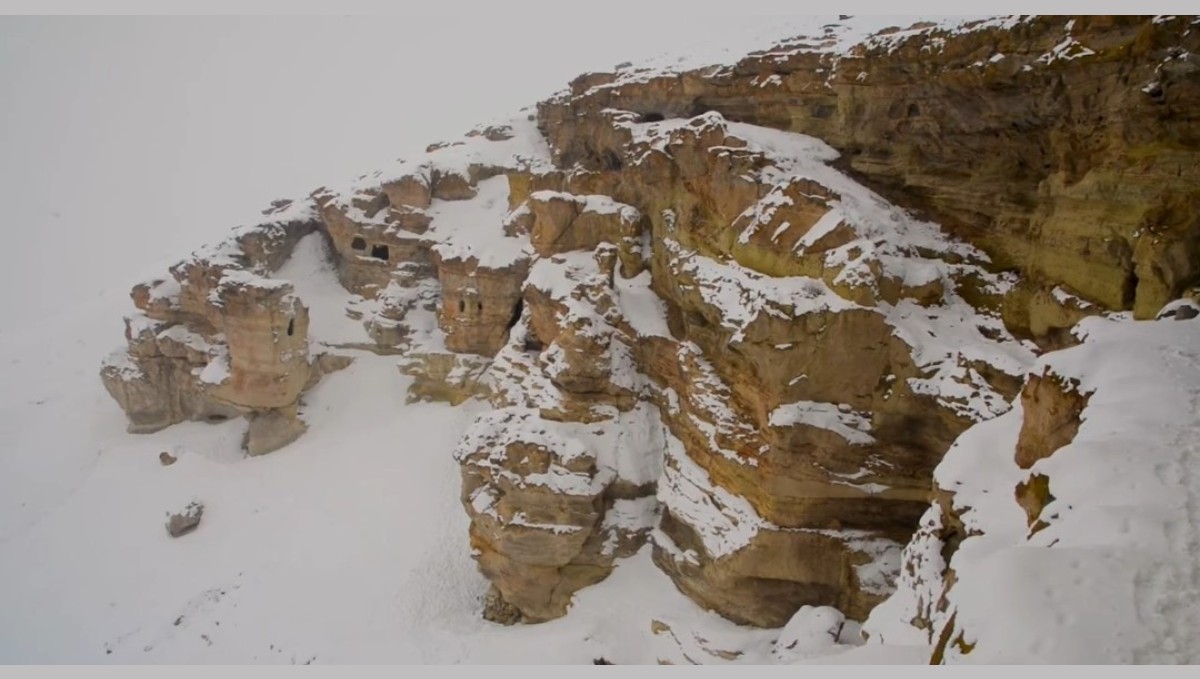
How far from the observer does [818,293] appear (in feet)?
39.0

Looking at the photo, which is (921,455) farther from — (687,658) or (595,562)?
(595,562)

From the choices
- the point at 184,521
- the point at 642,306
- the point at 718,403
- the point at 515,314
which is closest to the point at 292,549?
the point at 184,521

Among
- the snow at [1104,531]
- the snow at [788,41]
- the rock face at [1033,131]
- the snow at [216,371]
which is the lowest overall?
Result: the snow at [216,371]

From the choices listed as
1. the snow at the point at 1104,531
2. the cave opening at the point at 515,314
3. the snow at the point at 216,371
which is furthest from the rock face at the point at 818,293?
the snow at the point at 216,371

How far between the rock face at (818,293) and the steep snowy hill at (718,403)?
0.07m

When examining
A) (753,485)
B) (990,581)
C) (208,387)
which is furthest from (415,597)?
(990,581)

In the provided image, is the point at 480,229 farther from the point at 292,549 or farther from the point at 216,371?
the point at 292,549

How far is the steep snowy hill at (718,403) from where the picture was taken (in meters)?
6.61

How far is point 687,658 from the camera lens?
1310 centimetres

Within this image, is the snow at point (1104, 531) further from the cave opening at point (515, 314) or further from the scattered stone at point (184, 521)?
the scattered stone at point (184, 521)

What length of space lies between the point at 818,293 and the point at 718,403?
3490mm

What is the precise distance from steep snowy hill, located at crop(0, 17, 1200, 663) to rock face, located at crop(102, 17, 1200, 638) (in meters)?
0.07

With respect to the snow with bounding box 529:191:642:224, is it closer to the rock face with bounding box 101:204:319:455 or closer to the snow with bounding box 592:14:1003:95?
the snow with bounding box 592:14:1003:95

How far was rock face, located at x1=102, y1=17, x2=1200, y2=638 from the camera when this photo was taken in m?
9.13
